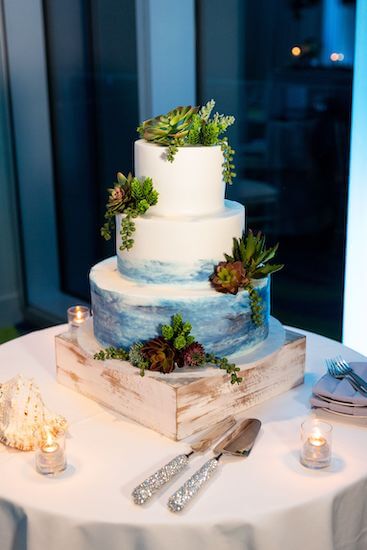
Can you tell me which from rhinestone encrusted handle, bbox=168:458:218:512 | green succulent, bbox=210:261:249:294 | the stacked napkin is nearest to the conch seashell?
rhinestone encrusted handle, bbox=168:458:218:512

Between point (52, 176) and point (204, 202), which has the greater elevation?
point (204, 202)

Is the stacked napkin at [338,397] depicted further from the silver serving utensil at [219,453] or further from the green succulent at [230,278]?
the green succulent at [230,278]

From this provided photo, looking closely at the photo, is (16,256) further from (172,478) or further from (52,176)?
(172,478)

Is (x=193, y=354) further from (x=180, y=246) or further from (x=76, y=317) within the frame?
(x=76, y=317)

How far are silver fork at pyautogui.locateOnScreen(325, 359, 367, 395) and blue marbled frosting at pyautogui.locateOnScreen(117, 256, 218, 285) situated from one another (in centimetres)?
38

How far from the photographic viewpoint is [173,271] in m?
1.69

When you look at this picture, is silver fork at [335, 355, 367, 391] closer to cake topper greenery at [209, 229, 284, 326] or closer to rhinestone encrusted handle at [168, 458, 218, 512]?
cake topper greenery at [209, 229, 284, 326]

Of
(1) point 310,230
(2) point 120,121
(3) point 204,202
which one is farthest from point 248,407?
(2) point 120,121

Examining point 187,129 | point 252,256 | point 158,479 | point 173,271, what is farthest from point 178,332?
point 187,129

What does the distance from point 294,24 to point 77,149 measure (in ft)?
4.80

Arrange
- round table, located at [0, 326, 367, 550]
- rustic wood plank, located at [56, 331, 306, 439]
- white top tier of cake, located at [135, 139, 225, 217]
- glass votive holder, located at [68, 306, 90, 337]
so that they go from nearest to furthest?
round table, located at [0, 326, 367, 550] → rustic wood plank, located at [56, 331, 306, 439] → white top tier of cake, located at [135, 139, 225, 217] → glass votive holder, located at [68, 306, 90, 337]

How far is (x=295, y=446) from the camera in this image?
1530 mm

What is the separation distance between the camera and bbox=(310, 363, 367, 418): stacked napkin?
1.65 m

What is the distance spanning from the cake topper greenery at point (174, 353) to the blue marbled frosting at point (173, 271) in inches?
4.1
